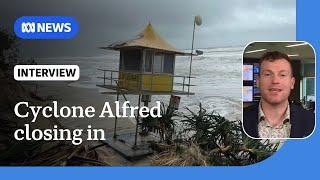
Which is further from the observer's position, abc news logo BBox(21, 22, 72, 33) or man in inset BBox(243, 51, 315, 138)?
man in inset BBox(243, 51, 315, 138)

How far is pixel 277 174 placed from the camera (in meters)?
3.07

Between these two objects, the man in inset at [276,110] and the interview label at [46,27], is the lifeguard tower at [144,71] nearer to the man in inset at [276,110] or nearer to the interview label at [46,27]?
the interview label at [46,27]

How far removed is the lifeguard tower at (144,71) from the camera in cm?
295

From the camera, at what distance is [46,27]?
2895mm

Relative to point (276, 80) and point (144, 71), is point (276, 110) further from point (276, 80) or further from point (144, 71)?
point (144, 71)

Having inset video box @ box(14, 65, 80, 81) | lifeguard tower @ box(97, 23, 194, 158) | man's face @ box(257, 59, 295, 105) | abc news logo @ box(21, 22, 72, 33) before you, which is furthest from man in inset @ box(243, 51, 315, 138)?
abc news logo @ box(21, 22, 72, 33)

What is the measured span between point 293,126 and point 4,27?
1807 mm

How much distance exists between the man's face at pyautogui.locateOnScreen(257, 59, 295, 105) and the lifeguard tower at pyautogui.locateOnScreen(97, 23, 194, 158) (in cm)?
45

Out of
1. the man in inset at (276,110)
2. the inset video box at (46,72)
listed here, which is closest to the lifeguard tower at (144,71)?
the inset video box at (46,72)

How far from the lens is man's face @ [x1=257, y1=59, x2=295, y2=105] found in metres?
3.01

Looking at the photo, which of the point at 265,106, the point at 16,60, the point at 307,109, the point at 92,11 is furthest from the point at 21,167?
the point at 307,109

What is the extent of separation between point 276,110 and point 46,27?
1463mm

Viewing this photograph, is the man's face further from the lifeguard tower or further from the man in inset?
the lifeguard tower

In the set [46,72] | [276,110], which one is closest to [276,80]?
[276,110]
